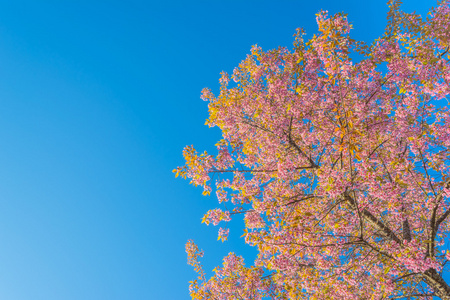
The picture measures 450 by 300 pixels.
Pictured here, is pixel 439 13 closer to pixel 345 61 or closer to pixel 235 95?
pixel 345 61

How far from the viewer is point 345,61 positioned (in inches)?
257

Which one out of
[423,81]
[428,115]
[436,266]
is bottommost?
[436,266]

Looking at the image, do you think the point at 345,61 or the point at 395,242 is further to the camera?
the point at 395,242

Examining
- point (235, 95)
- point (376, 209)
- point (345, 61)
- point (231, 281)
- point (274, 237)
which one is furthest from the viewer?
point (235, 95)

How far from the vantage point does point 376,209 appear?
788 centimetres

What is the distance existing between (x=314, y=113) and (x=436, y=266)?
5.03 m

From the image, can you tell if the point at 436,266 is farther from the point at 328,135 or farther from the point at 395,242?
the point at 328,135

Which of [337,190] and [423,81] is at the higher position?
[423,81]

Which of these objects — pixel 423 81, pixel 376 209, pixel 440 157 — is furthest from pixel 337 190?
pixel 423 81

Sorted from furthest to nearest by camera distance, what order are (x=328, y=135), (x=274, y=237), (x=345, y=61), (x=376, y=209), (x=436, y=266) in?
1. (x=328, y=135)
2. (x=376, y=209)
3. (x=274, y=237)
4. (x=345, y=61)
5. (x=436, y=266)

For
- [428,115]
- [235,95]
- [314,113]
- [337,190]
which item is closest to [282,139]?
[314,113]

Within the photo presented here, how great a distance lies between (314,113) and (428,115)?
9.80ft

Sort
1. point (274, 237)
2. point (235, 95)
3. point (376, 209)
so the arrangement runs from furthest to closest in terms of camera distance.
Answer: point (235, 95) → point (376, 209) → point (274, 237)

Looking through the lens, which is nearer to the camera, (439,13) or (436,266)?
(436,266)
